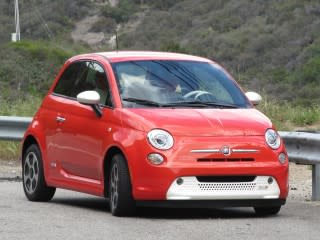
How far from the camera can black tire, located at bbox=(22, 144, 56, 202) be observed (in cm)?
1159

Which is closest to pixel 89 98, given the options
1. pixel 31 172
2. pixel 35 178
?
pixel 35 178

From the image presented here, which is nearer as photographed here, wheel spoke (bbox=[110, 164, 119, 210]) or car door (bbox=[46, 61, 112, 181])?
wheel spoke (bbox=[110, 164, 119, 210])

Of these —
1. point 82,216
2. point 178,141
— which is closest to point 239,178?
point 178,141

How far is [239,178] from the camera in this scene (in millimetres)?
9812

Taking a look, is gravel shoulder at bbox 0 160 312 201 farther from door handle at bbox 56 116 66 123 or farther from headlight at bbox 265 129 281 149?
door handle at bbox 56 116 66 123

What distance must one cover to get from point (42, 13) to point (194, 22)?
36.9 feet

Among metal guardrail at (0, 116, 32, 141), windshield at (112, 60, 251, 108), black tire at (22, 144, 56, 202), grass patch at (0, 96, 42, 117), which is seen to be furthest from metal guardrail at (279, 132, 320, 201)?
grass patch at (0, 96, 42, 117)

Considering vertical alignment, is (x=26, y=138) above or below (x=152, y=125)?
below

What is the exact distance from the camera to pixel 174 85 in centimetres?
1067

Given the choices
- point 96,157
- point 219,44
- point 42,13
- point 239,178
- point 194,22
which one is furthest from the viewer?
point 42,13

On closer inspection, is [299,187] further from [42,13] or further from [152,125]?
[42,13]

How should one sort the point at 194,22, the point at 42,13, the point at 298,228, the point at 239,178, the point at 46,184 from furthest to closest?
1. the point at 42,13
2. the point at 194,22
3. the point at 46,184
4. the point at 239,178
5. the point at 298,228

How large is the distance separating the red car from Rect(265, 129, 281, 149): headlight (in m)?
0.01

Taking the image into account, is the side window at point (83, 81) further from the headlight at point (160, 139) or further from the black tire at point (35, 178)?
the headlight at point (160, 139)
